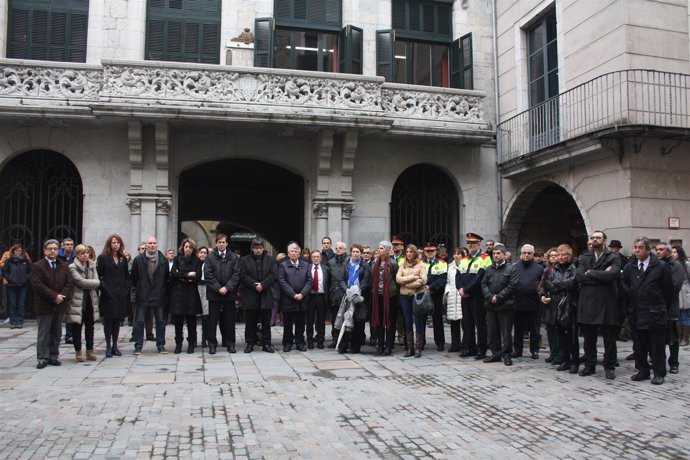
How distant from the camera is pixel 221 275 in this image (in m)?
9.61

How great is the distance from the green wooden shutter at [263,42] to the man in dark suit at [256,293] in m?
6.74

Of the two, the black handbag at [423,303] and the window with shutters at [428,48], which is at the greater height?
the window with shutters at [428,48]

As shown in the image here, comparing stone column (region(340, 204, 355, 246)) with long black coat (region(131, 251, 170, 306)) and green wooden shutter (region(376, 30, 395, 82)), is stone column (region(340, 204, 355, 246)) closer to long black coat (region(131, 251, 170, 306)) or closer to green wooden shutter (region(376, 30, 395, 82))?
green wooden shutter (region(376, 30, 395, 82))

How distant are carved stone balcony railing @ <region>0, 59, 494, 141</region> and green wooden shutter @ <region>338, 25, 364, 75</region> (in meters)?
1.38

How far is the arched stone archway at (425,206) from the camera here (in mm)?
16078

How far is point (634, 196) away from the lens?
38.3ft

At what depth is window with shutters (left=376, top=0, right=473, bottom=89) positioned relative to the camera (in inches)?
640

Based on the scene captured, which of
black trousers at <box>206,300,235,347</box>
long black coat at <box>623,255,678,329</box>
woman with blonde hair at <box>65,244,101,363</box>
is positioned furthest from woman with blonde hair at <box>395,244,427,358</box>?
woman with blonde hair at <box>65,244,101,363</box>

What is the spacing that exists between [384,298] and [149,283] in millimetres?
3679

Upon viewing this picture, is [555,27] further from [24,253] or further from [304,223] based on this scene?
[24,253]

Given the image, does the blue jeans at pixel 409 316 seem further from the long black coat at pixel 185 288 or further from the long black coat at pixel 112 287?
the long black coat at pixel 112 287

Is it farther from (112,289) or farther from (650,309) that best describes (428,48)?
(112,289)

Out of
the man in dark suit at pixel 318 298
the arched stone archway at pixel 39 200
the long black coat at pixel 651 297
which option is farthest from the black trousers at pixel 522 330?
the arched stone archway at pixel 39 200

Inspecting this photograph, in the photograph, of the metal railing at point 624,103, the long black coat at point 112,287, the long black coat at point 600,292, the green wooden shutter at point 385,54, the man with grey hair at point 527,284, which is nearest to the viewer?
the long black coat at point 600,292
